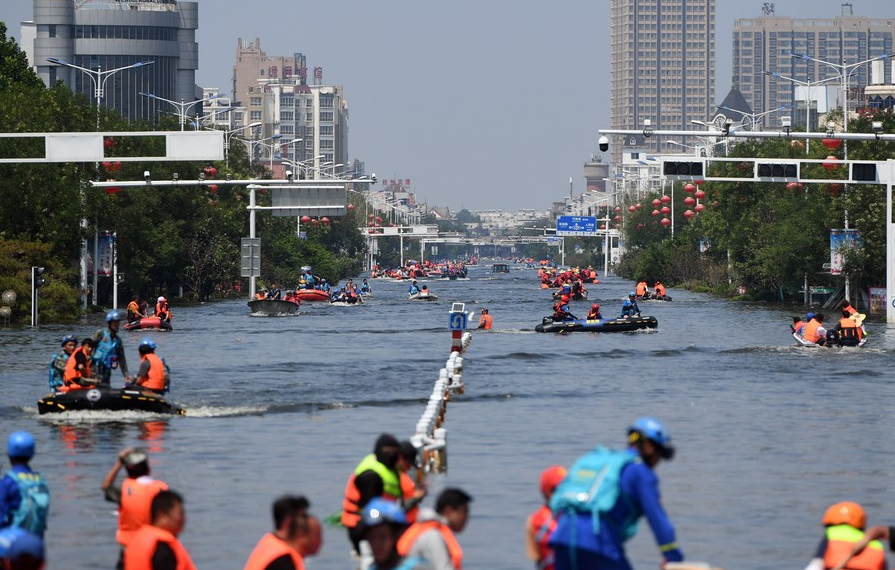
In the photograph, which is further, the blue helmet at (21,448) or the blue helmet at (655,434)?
the blue helmet at (21,448)

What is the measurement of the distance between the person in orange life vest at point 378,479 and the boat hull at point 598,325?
1752 inches

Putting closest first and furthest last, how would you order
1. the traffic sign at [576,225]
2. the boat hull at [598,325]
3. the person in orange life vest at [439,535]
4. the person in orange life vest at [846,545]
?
1. the person in orange life vest at [439,535]
2. the person in orange life vest at [846,545]
3. the boat hull at [598,325]
4. the traffic sign at [576,225]

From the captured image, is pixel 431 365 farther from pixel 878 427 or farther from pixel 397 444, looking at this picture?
pixel 397 444

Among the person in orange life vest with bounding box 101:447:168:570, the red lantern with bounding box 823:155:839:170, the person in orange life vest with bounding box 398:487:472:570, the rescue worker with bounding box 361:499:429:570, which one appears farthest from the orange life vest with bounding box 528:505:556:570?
the red lantern with bounding box 823:155:839:170

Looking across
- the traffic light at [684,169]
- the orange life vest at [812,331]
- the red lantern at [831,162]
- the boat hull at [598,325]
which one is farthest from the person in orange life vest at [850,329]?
the boat hull at [598,325]

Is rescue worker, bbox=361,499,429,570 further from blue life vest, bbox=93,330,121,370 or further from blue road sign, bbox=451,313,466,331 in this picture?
blue road sign, bbox=451,313,466,331

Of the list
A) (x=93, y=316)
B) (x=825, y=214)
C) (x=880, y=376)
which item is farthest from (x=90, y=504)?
(x=825, y=214)

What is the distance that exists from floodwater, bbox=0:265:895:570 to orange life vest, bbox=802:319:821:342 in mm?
751

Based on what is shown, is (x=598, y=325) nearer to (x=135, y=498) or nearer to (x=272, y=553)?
(x=135, y=498)

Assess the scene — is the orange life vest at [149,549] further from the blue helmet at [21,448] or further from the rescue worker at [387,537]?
the blue helmet at [21,448]

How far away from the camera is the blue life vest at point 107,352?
28266mm

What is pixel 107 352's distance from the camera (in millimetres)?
28391

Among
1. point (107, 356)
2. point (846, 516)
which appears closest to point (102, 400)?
point (107, 356)

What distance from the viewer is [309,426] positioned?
2828cm
